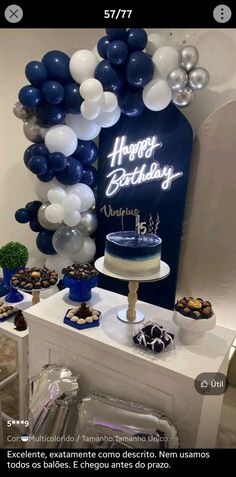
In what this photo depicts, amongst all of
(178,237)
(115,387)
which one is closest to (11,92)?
(178,237)

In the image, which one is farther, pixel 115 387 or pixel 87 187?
pixel 87 187

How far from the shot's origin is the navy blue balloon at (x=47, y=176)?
2523 millimetres

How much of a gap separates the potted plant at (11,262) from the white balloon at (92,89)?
1064 mm

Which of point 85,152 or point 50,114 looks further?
point 85,152

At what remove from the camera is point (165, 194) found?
2617mm

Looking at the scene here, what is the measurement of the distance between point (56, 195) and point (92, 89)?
0.78 meters

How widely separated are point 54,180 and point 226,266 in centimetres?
143

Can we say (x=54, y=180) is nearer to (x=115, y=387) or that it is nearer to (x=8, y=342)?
(x=8, y=342)

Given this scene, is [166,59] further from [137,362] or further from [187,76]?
[137,362]

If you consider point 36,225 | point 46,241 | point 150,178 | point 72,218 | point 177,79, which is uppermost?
point 177,79

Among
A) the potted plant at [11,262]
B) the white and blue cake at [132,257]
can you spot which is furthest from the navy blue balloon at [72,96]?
the white and blue cake at [132,257]

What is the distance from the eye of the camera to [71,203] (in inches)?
101

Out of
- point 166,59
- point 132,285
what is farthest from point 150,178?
point 132,285
